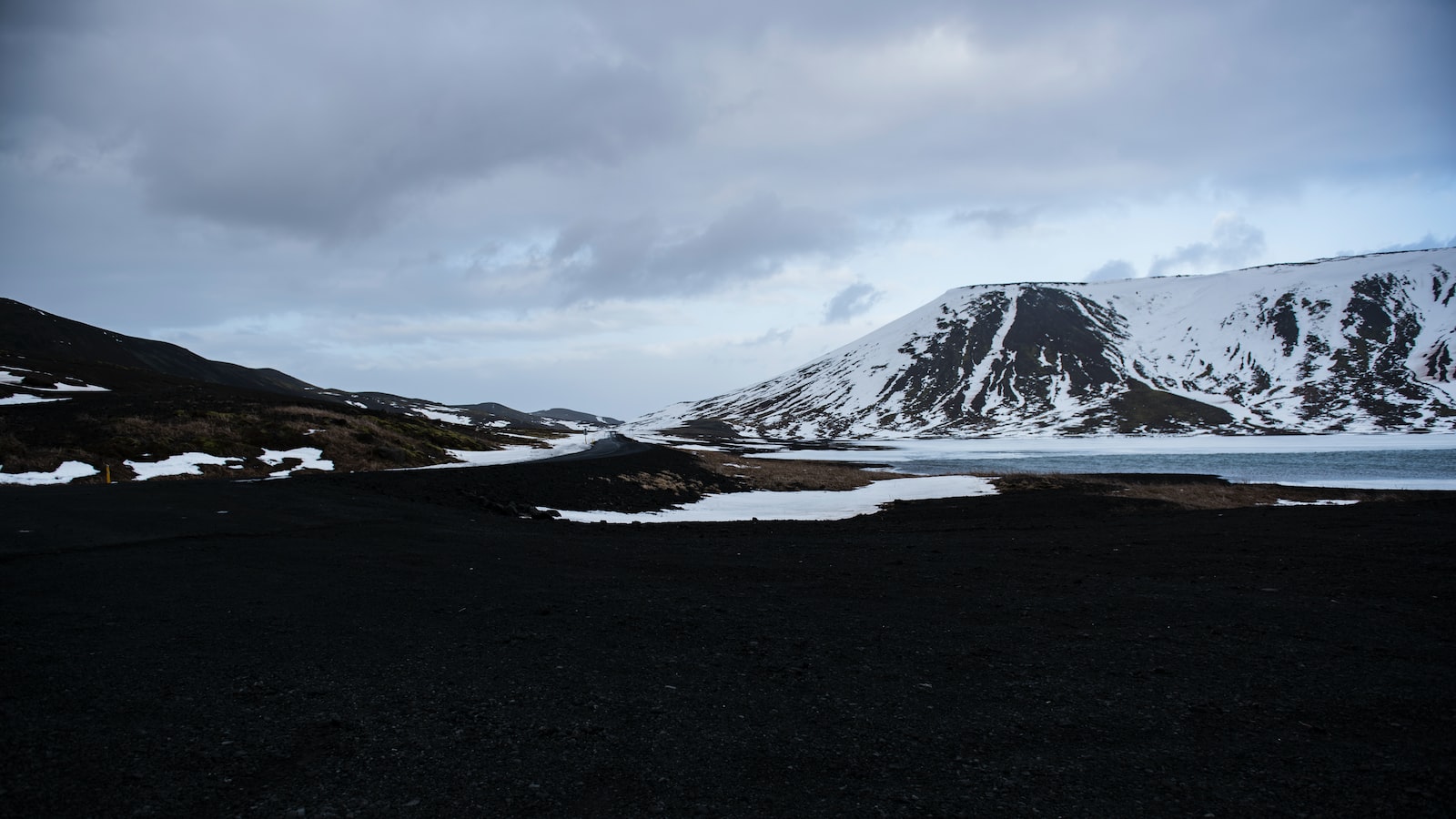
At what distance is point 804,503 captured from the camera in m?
39.1

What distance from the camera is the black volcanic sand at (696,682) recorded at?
580 cm

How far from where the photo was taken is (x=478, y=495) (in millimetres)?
29438

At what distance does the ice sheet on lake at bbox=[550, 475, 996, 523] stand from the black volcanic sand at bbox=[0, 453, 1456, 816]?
1475 cm

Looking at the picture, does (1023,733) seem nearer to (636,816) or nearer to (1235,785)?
(1235,785)

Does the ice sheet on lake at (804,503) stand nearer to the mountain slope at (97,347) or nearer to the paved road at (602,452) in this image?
the paved road at (602,452)

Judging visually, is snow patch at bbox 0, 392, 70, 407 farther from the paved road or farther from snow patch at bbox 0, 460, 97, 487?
the paved road

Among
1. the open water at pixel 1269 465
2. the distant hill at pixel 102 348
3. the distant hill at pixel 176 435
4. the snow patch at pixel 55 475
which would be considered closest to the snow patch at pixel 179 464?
the distant hill at pixel 176 435

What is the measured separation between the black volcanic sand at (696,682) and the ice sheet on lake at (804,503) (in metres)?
14.7

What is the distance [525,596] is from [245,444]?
126 feet

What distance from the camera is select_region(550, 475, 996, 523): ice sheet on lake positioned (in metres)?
32.5

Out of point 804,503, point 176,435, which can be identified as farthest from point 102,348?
point 804,503

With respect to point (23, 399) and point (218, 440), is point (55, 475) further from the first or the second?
point (23, 399)

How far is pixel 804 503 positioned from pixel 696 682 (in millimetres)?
31084

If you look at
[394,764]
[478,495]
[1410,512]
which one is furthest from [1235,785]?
[1410,512]
